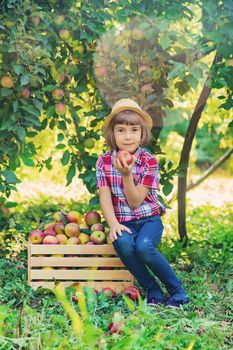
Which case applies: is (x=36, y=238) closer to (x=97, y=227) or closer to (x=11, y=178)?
(x=97, y=227)

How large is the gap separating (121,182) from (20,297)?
0.75m

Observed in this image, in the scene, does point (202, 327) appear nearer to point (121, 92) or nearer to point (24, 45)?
point (121, 92)

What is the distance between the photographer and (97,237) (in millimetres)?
3482

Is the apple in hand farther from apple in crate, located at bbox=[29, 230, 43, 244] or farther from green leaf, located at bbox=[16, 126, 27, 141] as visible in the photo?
green leaf, located at bbox=[16, 126, 27, 141]

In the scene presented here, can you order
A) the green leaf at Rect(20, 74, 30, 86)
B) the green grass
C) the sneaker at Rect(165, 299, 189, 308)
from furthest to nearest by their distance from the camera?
the green leaf at Rect(20, 74, 30, 86) → the sneaker at Rect(165, 299, 189, 308) → the green grass

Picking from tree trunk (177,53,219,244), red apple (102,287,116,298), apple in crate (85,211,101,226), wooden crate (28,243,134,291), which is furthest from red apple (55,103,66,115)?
red apple (102,287,116,298)

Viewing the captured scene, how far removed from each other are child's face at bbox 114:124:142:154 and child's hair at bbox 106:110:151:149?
2cm

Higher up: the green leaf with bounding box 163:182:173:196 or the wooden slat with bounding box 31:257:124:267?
the green leaf with bounding box 163:182:173:196

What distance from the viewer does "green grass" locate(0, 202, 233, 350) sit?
8.12ft

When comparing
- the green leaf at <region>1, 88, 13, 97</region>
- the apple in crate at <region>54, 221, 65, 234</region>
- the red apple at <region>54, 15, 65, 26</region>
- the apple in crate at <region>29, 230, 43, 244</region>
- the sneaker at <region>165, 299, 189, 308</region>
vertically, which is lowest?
the sneaker at <region>165, 299, 189, 308</region>

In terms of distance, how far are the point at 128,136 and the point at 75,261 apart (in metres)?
0.69

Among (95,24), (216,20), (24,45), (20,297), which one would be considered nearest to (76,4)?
(95,24)

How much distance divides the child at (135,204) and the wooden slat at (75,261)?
5.6 inches

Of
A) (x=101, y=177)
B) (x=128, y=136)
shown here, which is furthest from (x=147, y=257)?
(x=128, y=136)
